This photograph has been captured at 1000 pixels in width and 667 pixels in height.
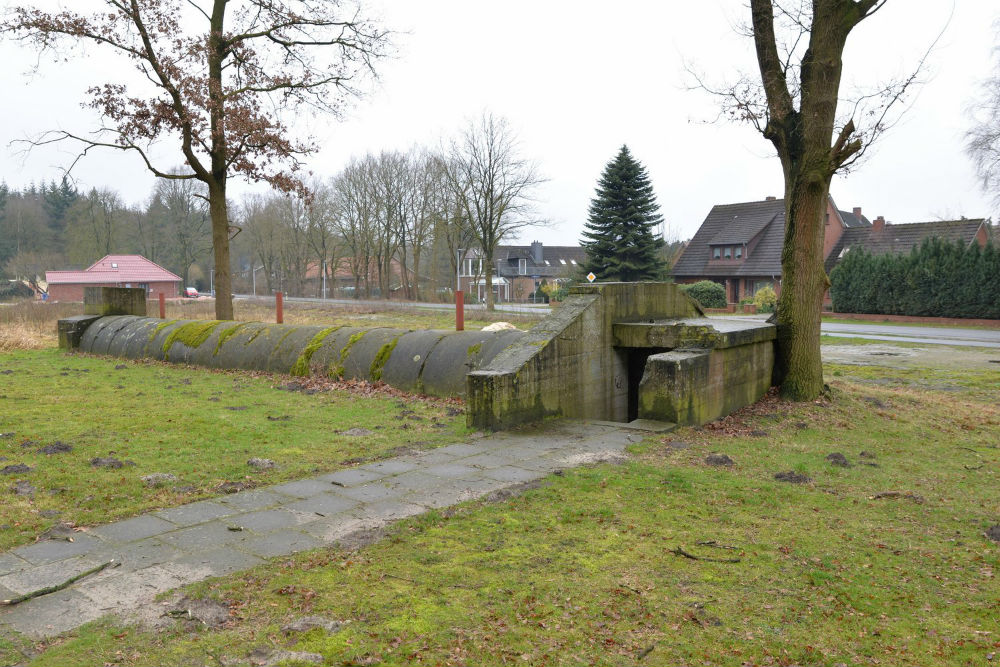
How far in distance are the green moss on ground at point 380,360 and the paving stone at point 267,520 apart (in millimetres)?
6038

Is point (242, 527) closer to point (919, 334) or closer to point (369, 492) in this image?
point (369, 492)

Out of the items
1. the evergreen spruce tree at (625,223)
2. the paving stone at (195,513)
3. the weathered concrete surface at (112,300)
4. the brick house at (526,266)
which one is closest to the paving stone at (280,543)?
the paving stone at (195,513)

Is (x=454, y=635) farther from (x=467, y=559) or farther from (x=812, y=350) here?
(x=812, y=350)

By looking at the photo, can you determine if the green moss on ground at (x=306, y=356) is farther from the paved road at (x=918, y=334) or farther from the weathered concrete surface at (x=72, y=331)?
the paved road at (x=918, y=334)

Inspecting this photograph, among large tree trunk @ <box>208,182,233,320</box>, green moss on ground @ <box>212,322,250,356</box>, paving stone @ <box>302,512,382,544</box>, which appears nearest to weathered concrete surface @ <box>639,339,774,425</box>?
paving stone @ <box>302,512,382,544</box>

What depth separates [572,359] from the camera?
8977 mm

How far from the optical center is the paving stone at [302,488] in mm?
5483

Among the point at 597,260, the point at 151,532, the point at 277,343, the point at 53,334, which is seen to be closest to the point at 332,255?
the point at 597,260

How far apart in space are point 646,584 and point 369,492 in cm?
246

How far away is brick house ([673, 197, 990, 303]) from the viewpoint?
45.4 meters

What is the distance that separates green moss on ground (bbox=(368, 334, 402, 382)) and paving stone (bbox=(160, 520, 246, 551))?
6367mm

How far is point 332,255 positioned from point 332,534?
66.0 meters

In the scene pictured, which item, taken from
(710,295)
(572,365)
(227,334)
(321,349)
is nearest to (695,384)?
(572,365)

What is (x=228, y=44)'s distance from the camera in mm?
18172
